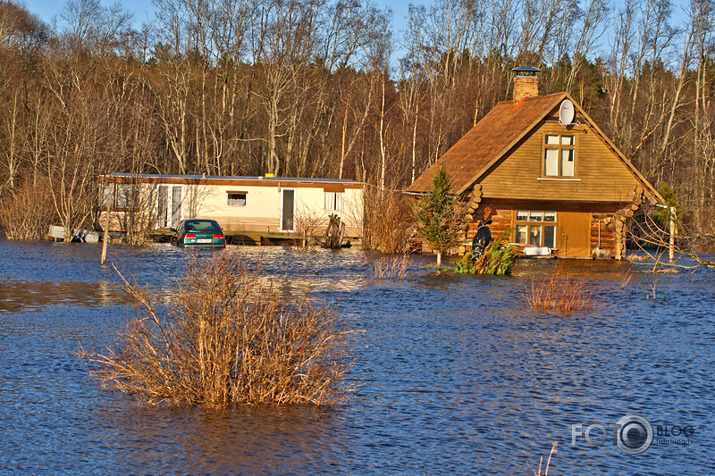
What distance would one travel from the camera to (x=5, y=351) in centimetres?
1366

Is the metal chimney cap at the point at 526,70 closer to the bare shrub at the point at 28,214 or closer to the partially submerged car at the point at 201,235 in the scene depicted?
the partially submerged car at the point at 201,235

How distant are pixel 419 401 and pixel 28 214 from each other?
35.5m

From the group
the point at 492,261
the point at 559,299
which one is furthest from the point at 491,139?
the point at 559,299

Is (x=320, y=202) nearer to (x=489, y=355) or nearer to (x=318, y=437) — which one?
(x=489, y=355)

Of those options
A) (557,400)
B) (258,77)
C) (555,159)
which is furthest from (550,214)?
(258,77)

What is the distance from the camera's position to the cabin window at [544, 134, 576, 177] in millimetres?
36438

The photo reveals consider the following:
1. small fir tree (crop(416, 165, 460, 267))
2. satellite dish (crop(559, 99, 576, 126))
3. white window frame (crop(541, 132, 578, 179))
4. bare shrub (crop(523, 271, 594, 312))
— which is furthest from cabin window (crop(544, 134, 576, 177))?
bare shrub (crop(523, 271, 594, 312))

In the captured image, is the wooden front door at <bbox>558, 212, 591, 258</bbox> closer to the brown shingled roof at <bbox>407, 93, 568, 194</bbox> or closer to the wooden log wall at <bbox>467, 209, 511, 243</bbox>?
the wooden log wall at <bbox>467, 209, 511, 243</bbox>

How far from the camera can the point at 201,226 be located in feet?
127

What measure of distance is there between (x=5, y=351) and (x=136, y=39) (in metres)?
53.1

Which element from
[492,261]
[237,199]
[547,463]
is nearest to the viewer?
[547,463]

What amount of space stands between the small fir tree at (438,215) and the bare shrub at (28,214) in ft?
72.3

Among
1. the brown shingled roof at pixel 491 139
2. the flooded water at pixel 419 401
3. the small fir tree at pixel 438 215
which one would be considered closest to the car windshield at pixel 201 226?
the brown shingled roof at pixel 491 139

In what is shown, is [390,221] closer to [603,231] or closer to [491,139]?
[491,139]
